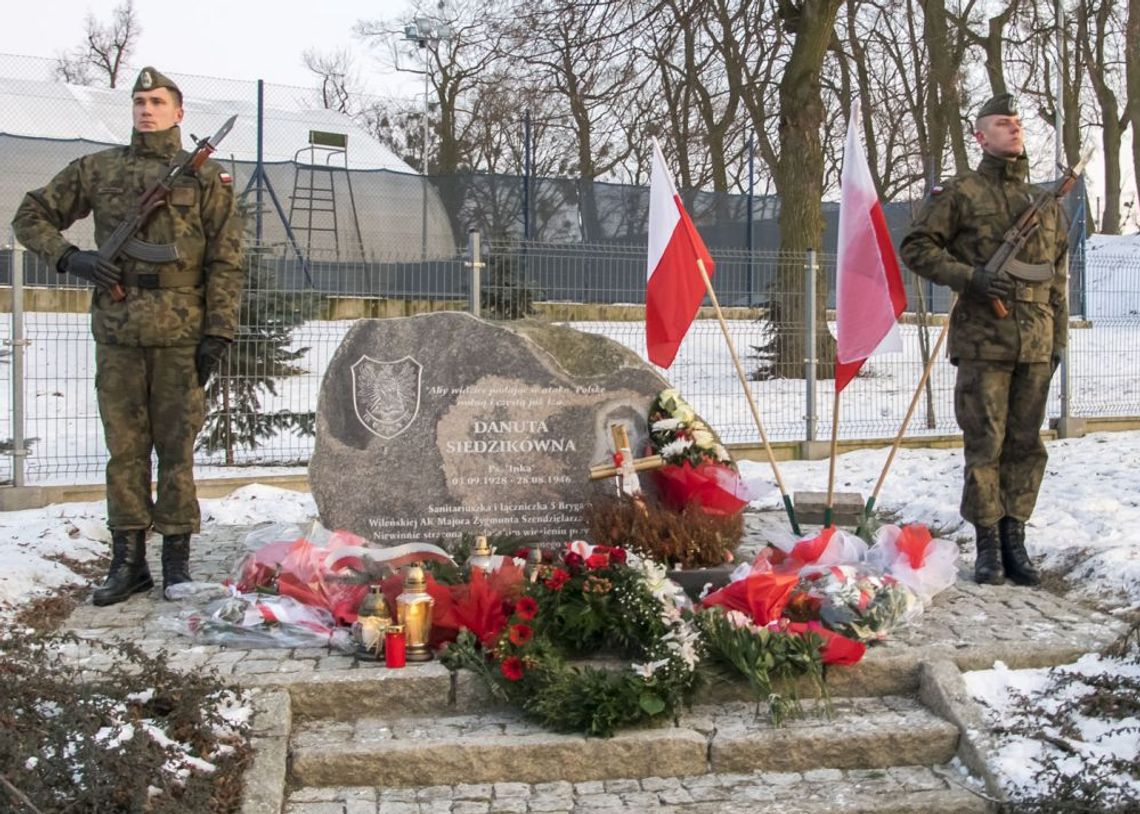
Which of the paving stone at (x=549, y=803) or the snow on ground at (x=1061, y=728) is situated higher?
the snow on ground at (x=1061, y=728)

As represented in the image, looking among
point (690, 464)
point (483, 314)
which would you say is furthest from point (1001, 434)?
point (483, 314)

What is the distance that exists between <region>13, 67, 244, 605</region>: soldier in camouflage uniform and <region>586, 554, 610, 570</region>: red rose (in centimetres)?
190

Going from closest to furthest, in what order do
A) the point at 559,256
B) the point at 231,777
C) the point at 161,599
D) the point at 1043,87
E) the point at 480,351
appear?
the point at 231,777, the point at 161,599, the point at 480,351, the point at 559,256, the point at 1043,87

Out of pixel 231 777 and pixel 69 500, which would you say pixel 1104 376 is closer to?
pixel 69 500

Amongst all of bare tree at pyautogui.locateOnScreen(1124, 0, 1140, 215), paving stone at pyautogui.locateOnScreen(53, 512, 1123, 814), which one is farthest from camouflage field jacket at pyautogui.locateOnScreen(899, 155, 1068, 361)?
bare tree at pyautogui.locateOnScreen(1124, 0, 1140, 215)

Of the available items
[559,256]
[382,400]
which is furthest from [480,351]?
[559,256]

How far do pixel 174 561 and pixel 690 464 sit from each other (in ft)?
7.64

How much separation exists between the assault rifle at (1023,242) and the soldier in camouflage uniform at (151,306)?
332 centimetres

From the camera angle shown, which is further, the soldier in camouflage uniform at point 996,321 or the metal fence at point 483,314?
the metal fence at point 483,314

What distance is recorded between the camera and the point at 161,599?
17.6ft

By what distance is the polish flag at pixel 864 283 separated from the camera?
19.0ft

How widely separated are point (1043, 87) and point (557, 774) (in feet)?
77.7

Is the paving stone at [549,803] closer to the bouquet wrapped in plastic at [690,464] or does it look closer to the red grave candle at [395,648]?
the red grave candle at [395,648]

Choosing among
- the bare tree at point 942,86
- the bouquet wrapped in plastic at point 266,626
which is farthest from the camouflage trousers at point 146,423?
the bare tree at point 942,86
